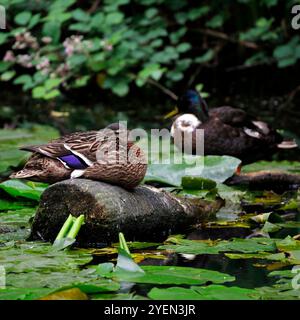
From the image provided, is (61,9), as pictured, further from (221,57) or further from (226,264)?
(226,264)

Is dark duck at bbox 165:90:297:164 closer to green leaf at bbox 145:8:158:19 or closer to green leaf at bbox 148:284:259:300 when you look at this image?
green leaf at bbox 145:8:158:19

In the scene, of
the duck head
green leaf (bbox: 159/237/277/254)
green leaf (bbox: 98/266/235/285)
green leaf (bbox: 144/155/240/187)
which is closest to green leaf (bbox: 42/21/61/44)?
the duck head

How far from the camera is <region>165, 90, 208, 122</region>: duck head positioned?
8.48 metres

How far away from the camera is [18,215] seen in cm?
577

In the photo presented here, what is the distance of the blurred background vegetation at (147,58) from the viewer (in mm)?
11828

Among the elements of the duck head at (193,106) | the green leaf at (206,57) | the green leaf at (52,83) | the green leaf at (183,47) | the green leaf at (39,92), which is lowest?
the duck head at (193,106)

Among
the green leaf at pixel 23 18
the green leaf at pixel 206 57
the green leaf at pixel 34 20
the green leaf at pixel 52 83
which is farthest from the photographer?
the green leaf at pixel 206 57

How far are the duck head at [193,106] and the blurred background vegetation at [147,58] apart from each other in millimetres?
1858

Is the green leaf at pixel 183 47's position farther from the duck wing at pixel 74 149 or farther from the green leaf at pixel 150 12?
the duck wing at pixel 74 149

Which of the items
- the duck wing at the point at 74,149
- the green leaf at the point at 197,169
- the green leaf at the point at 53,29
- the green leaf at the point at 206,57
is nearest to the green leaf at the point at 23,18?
the green leaf at the point at 53,29

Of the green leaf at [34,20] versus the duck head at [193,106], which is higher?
the green leaf at [34,20]

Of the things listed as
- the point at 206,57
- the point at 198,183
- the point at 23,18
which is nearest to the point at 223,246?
the point at 198,183
